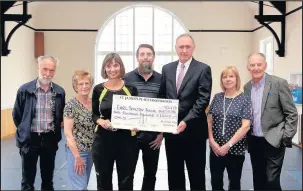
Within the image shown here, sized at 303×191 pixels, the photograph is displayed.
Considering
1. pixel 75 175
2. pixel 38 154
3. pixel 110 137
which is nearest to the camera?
pixel 110 137

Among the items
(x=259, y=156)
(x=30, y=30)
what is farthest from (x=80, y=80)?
(x=30, y=30)

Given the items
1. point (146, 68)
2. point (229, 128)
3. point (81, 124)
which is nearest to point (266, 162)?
point (229, 128)

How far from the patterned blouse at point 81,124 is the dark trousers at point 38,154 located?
1.35 feet

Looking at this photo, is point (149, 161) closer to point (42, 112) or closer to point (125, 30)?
point (42, 112)

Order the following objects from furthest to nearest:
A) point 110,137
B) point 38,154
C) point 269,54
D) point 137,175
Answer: point 269,54, point 137,175, point 38,154, point 110,137

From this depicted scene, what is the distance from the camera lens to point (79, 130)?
2539 mm

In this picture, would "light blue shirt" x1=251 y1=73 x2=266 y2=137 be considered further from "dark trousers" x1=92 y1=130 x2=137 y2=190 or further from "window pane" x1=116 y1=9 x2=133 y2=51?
"window pane" x1=116 y1=9 x2=133 y2=51

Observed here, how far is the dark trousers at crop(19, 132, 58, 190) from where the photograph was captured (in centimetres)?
280

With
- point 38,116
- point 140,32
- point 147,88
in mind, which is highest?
point 140,32

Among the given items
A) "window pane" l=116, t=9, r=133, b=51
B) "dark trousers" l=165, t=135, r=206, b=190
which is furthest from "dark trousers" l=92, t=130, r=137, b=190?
"window pane" l=116, t=9, r=133, b=51

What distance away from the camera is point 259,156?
2.68 m

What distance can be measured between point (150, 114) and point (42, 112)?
893 millimetres

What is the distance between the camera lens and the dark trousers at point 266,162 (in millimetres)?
2631

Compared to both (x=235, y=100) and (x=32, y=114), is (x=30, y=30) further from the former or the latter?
(x=235, y=100)
